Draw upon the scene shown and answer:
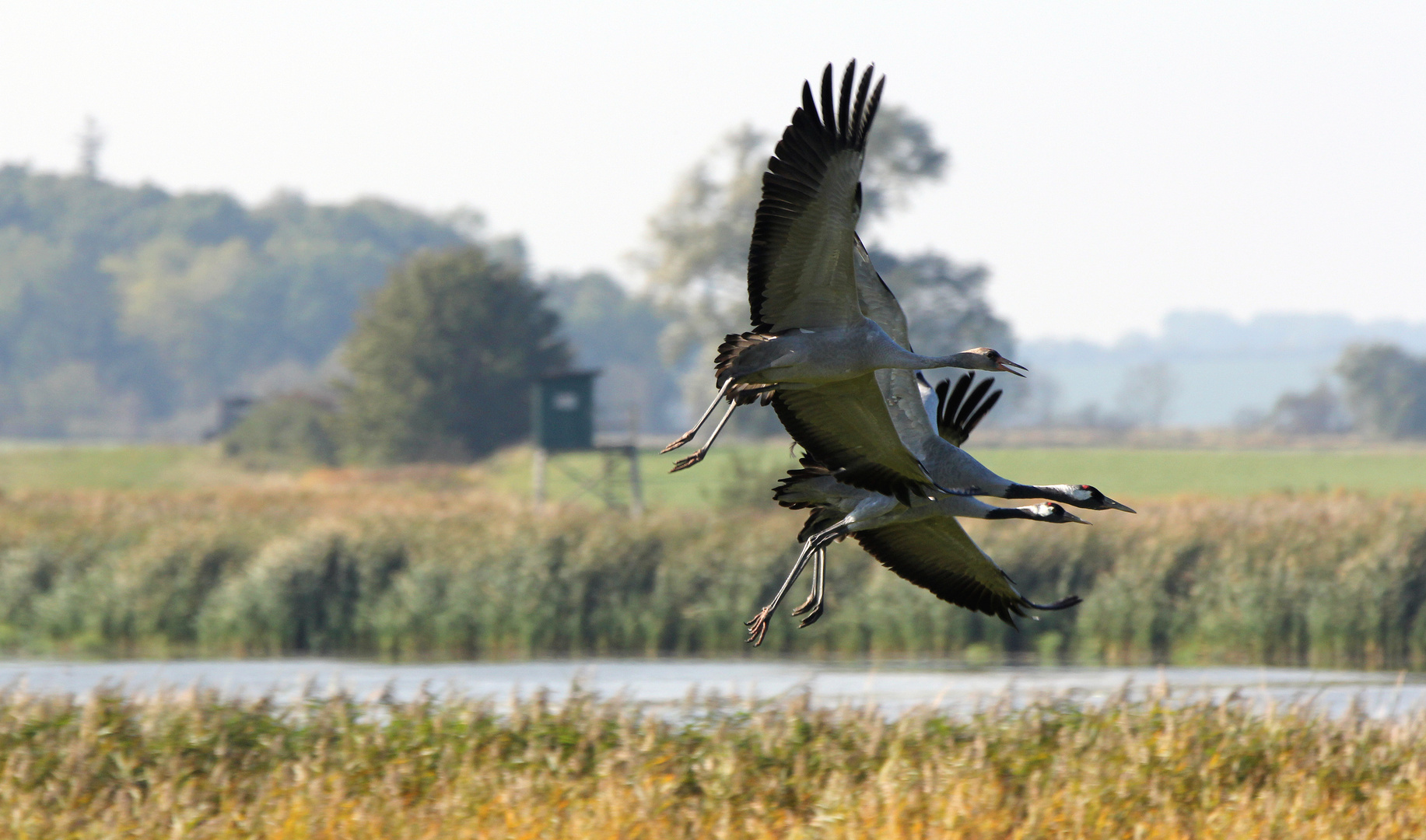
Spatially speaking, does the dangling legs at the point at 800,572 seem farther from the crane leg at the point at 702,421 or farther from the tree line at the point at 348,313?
the tree line at the point at 348,313

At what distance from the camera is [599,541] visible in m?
27.6

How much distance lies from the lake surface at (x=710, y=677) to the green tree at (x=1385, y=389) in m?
68.8

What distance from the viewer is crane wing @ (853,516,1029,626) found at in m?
6.81

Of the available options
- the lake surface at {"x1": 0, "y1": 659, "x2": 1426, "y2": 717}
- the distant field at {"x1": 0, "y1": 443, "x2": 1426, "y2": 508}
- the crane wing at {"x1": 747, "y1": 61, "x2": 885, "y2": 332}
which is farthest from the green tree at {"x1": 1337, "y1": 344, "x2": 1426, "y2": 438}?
the crane wing at {"x1": 747, "y1": 61, "x2": 885, "y2": 332}

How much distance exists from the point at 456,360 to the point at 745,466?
54.1 ft

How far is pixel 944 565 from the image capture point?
6914 mm

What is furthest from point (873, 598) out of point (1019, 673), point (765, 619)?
point (765, 619)

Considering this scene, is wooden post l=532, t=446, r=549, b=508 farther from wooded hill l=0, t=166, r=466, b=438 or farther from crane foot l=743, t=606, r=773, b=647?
wooded hill l=0, t=166, r=466, b=438

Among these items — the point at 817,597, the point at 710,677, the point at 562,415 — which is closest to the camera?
the point at 817,597

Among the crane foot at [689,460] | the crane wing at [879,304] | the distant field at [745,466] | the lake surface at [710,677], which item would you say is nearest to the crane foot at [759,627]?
the crane foot at [689,460]

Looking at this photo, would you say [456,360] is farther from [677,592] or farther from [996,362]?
[996,362]

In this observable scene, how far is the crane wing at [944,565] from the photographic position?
22.3ft

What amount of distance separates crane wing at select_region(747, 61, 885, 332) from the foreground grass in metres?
5.81

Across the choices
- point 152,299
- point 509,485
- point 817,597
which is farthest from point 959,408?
point 152,299
